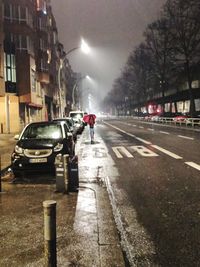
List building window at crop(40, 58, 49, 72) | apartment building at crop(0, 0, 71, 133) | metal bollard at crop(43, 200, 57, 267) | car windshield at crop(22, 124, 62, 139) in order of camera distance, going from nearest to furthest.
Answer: metal bollard at crop(43, 200, 57, 267), car windshield at crop(22, 124, 62, 139), apartment building at crop(0, 0, 71, 133), building window at crop(40, 58, 49, 72)

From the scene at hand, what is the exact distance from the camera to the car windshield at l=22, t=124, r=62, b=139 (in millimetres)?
13273

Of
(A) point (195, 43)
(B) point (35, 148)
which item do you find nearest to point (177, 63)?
(A) point (195, 43)

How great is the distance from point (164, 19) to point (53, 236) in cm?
5198

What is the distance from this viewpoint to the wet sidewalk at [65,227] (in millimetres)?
5125

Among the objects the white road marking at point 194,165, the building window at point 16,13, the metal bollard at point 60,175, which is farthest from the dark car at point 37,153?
the building window at point 16,13

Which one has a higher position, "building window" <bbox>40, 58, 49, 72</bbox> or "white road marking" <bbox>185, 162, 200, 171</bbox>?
"building window" <bbox>40, 58, 49, 72</bbox>

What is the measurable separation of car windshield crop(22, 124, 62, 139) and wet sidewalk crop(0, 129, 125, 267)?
3.02 m

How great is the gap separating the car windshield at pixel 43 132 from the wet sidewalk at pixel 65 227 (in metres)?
3.02

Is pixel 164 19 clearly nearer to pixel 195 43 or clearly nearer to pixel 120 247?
pixel 195 43

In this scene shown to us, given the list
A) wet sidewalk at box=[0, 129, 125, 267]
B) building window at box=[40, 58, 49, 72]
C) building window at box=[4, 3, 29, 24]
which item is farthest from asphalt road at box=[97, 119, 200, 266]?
building window at box=[40, 58, 49, 72]

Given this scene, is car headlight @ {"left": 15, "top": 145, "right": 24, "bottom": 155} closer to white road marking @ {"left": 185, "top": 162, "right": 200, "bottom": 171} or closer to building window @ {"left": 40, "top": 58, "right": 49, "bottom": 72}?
white road marking @ {"left": 185, "top": 162, "right": 200, "bottom": 171}

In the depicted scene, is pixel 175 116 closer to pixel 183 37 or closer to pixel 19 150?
pixel 183 37

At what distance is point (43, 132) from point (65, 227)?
7.35 m

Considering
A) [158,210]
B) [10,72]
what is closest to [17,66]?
[10,72]
